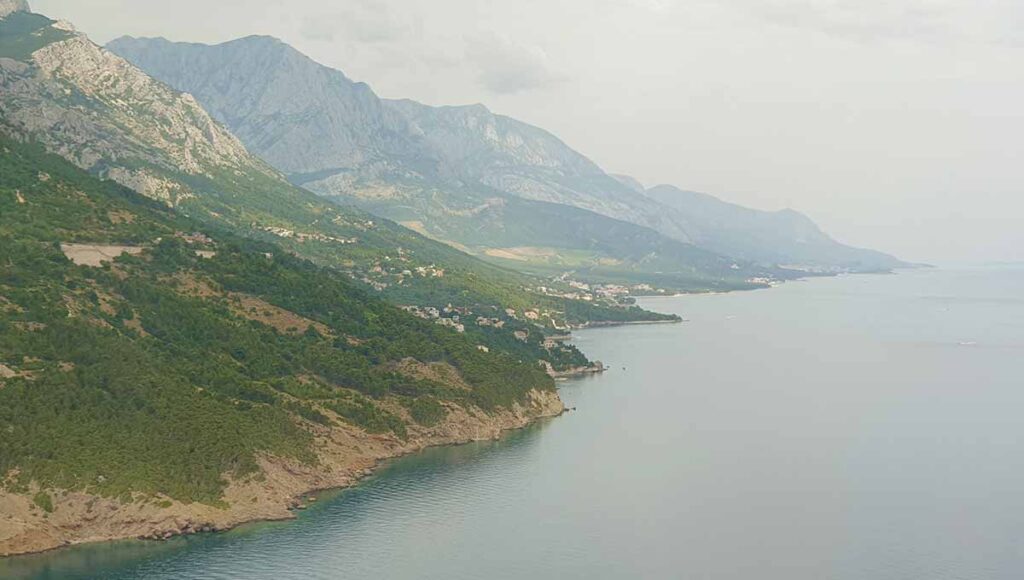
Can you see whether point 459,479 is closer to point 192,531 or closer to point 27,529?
point 192,531

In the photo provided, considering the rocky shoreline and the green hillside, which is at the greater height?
the green hillside

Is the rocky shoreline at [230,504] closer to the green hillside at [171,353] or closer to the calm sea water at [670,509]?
the green hillside at [171,353]

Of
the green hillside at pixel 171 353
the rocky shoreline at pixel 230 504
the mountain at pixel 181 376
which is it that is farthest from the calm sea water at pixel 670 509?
the green hillside at pixel 171 353

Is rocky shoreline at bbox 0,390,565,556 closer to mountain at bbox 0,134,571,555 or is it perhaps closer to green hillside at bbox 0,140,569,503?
mountain at bbox 0,134,571,555

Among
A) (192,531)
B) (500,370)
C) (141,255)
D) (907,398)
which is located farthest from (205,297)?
(907,398)

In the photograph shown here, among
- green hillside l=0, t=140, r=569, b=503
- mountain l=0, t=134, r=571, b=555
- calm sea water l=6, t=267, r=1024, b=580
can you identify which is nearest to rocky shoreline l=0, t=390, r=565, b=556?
mountain l=0, t=134, r=571, b=555

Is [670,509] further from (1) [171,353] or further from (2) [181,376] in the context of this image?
(1) [171,353]
